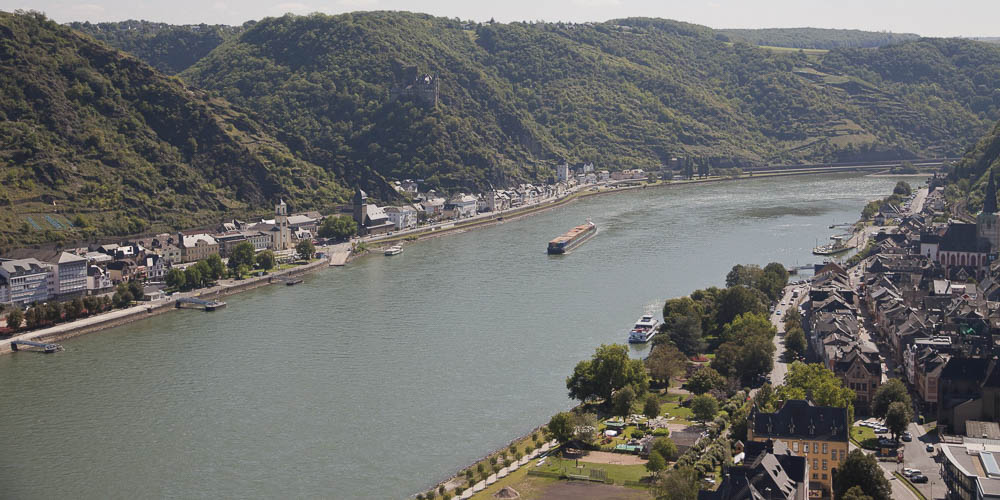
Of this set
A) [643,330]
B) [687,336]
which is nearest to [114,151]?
[643,330]

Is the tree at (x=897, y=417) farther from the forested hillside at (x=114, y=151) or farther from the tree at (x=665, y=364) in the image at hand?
the forested hillside at (x=114, y=151)

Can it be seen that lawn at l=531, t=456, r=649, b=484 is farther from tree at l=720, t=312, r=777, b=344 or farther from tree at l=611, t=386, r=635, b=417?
tree at l=720, t=312, r=777, b=344

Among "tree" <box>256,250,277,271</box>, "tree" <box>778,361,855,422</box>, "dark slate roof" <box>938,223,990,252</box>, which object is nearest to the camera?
"tree" <box>778,361,855,422</box>

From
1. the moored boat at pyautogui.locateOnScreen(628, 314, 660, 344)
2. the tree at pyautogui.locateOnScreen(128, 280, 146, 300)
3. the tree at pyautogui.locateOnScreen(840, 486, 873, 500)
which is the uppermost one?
the tree at pyautogui.locateOnScreen(128, 280, 146, 300)

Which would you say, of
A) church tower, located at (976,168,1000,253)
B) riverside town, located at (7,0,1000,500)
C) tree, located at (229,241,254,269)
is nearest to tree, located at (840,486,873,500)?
riverside town, located at (7,0,1000,500)

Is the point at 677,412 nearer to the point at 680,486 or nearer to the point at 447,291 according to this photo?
the point at 680,486

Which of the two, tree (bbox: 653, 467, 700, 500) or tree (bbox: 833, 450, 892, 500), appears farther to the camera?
tree (bbox: 833, 450, 892, 500)
